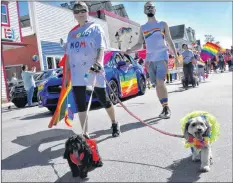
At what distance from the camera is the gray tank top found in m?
5.90

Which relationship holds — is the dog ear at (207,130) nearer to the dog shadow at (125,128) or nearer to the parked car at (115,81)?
the dog shadow at (125,128)

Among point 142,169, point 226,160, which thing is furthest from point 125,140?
point 226,160

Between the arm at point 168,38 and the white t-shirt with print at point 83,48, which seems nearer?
the white t-shirt with print at point 83,48

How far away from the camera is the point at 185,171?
3.28m

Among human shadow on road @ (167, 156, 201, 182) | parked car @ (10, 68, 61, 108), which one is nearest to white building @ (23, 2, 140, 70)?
parked car @ (10, 68, 61, 108)

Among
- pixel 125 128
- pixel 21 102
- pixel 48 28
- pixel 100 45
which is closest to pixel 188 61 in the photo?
pixel 21 102

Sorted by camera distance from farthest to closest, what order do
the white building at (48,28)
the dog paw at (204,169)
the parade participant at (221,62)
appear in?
1. the parade participant at (221,62)
2. the white building at (48,28)
3. the dog paw at (204,169)

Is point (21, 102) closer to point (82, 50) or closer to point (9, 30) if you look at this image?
point (9, 30)

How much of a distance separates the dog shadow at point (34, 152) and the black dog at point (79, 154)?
0.86m

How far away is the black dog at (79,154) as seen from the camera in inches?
117

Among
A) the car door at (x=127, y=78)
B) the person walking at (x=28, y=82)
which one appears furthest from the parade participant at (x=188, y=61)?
the person walking at (x=28, y=82)

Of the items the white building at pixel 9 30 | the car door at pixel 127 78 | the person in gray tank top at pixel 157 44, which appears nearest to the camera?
the person in gray tank top at pixel 157 44

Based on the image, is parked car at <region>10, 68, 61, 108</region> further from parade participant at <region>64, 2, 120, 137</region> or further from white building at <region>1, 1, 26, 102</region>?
parade participant at <region>64, 2, 120, 137</region>

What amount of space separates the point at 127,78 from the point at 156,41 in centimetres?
366
